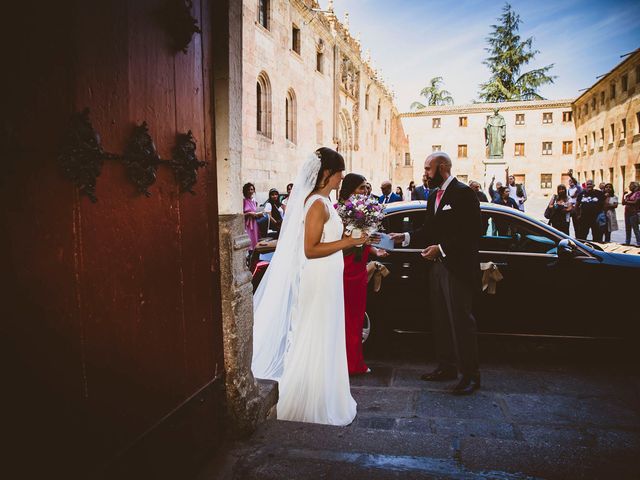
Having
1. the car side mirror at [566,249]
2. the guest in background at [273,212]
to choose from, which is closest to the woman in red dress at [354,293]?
the car side mirror at [566,249]

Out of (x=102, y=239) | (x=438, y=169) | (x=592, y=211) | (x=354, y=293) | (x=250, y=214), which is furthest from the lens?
(x=592, y=211)

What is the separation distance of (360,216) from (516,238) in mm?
2291

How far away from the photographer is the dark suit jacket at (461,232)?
156 inches

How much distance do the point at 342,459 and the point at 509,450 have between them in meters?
0.96

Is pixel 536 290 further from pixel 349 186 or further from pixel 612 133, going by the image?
pixel 612 133

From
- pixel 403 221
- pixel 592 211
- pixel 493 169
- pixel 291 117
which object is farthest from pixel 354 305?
pixel 493 169

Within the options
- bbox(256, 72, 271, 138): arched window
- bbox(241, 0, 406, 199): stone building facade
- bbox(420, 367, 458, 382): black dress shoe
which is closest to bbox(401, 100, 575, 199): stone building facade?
bbox(241, 0, 406, 199): stone building facade

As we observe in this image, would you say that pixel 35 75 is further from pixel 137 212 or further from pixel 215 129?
pixel 215 129

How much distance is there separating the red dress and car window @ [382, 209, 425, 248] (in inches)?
29.0

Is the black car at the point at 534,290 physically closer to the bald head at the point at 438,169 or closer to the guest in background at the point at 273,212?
the bald head at the point at 438,169

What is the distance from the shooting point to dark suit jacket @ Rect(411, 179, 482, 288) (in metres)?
3.96

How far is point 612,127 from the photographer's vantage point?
36.3m

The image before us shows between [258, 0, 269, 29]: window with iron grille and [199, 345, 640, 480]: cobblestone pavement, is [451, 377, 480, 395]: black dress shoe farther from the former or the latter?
[258, 0, 269, 29]: window with iron grille

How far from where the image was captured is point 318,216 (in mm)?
3412
